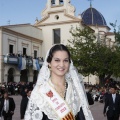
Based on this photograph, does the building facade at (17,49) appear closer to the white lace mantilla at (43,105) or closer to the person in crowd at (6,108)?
the person in crowd at (6,108)

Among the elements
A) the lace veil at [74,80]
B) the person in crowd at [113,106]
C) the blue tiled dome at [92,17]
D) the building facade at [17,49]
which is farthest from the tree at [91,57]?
the lace veil at [74,80]

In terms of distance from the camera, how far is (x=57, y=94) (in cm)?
314

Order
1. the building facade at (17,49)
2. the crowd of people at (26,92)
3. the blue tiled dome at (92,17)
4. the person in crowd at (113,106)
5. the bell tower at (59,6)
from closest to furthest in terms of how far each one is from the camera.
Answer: the crowd of people at (26,92) < the person in crowd at (113,106) < the building facade at (17,49) < the bell tower at (59,6) < the blue tiled dome at (92,17)

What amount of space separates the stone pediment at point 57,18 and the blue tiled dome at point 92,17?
442 inches

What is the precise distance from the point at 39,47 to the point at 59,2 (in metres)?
7.06

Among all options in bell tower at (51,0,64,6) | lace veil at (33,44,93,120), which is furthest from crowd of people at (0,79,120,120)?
bell tower at (51,0,64,6)

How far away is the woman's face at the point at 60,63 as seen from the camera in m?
3.00

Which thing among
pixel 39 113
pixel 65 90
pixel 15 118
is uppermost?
pixel 65 90

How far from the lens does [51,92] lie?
123 inches

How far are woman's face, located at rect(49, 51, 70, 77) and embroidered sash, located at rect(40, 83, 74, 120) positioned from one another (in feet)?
0.72

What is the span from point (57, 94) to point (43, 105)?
0.19m

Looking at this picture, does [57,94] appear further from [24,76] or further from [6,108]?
[24,76]

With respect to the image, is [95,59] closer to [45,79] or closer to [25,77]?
[25,77]

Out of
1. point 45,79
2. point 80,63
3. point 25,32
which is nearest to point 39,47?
point 25,32
